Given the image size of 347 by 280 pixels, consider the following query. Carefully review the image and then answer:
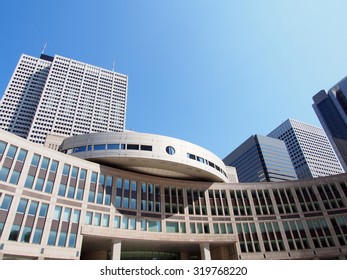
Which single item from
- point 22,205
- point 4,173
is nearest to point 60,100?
point 4,173

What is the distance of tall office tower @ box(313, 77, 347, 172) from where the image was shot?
14750cm

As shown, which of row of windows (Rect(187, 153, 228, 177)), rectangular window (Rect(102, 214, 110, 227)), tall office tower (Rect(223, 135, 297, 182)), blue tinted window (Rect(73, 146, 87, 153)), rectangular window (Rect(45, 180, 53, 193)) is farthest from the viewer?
tall office tower (Rect(223, 135, 297, 182))

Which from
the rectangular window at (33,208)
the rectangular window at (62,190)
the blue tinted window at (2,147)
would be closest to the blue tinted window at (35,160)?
the blue tinted window at (2,147)

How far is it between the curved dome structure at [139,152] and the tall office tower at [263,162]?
129424 mm

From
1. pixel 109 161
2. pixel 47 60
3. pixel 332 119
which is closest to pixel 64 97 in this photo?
pixel 47 60

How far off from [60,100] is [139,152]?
137m

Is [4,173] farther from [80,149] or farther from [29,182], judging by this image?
[80,149]

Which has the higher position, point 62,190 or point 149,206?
point 62,190

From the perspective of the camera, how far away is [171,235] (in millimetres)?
44250

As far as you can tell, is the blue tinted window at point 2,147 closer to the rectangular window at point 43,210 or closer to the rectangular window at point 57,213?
the rectangular window at point 43,210

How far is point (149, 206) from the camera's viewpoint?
46.1 metres

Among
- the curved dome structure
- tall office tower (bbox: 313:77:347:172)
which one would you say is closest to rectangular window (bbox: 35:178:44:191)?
the curved dome structure

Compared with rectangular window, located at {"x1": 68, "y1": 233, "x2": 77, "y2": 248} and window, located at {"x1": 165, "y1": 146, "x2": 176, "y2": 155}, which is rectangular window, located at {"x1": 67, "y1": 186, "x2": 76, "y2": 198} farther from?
window, located at {"x1": 165, "y1": 146, "x2": 176, "y2": 155}

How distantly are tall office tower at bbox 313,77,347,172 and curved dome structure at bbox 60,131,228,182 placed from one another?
14011 centimetres
